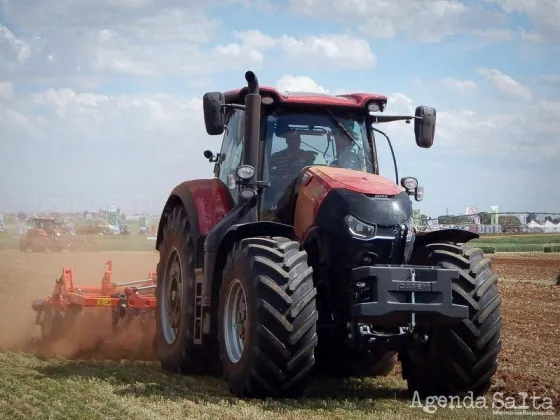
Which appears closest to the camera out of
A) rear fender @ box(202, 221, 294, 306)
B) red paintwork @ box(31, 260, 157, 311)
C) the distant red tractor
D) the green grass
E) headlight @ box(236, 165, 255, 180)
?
the green grass

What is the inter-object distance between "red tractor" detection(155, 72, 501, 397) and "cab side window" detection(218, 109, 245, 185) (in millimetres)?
33

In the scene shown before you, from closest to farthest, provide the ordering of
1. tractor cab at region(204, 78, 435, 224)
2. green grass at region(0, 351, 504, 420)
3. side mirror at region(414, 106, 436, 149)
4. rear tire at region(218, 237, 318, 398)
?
green grass at region(0, 351, 504, 420), rear tire at region(218, 237, 318, 398), tractor cab at region(204, 78, 435, 224), side mirror at region(414, 106, 436, 149)

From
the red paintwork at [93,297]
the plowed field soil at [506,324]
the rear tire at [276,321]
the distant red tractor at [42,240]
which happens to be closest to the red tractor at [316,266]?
the rear tire at [276,321]

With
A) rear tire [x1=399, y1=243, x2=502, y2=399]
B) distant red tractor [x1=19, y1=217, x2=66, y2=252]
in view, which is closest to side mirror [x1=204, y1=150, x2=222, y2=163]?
rear tire [x1=399, y1=243, x2=502, y2=399]

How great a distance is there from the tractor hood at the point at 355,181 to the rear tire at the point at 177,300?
1730 mm

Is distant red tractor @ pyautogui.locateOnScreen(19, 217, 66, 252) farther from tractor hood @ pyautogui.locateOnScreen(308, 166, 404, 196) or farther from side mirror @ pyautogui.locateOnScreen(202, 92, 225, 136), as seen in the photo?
tractor hood @ pyautogui.locateOnScreen(308, 166, 404, 196)

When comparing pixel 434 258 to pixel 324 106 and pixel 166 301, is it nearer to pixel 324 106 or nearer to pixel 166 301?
pixel 324 106

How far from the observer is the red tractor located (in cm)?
658

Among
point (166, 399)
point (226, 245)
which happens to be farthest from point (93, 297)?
point (166, 399)

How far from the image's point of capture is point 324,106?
8.22 m

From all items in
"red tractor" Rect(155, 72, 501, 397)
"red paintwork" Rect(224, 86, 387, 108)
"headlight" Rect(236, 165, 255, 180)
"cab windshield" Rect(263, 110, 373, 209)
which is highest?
"red paintwork" Rect(224, 86, 387, 108)

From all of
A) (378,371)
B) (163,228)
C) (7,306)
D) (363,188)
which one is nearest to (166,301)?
(163,228)

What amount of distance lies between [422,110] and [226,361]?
9.65 ft

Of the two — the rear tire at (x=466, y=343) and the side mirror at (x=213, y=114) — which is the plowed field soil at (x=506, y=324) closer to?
the rear tire at (x=466, y=343)
